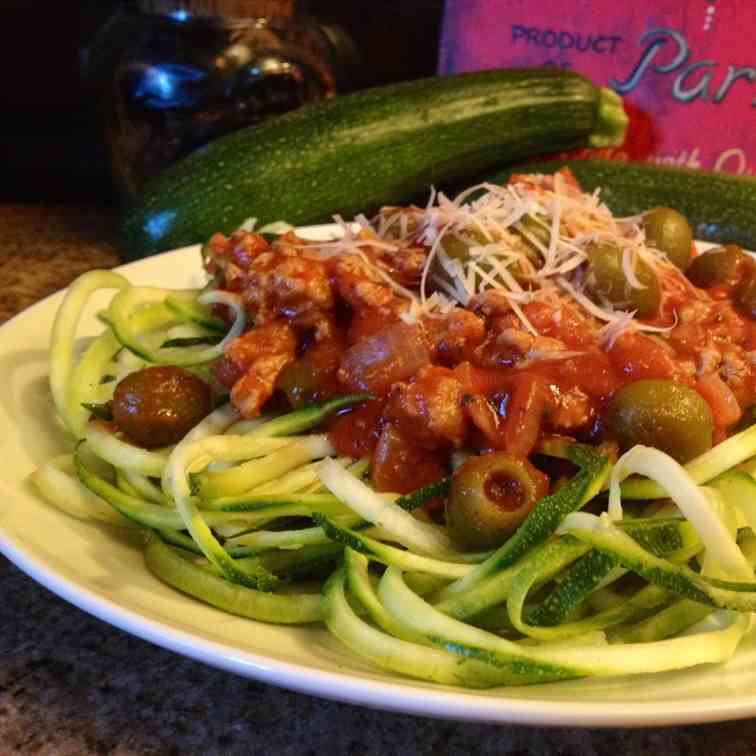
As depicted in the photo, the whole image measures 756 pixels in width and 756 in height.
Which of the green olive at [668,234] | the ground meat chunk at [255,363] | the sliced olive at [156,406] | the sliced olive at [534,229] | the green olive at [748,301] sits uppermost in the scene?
the sliced olive at [534,229]

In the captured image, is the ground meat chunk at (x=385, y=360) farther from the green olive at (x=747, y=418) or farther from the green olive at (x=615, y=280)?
the green olive at (x=747, y=418)

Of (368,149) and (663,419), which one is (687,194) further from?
(663,419)

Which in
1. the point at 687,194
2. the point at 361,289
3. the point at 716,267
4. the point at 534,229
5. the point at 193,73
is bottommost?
the point at 687,194

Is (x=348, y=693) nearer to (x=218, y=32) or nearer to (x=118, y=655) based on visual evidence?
(x=118, y=655)

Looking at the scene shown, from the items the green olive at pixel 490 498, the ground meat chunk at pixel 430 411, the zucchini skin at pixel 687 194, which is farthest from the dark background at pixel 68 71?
the green olive at pixel 490 498

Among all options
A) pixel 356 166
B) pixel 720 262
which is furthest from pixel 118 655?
pixel 356 166

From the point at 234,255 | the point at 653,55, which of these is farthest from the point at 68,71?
the point at 653,55
